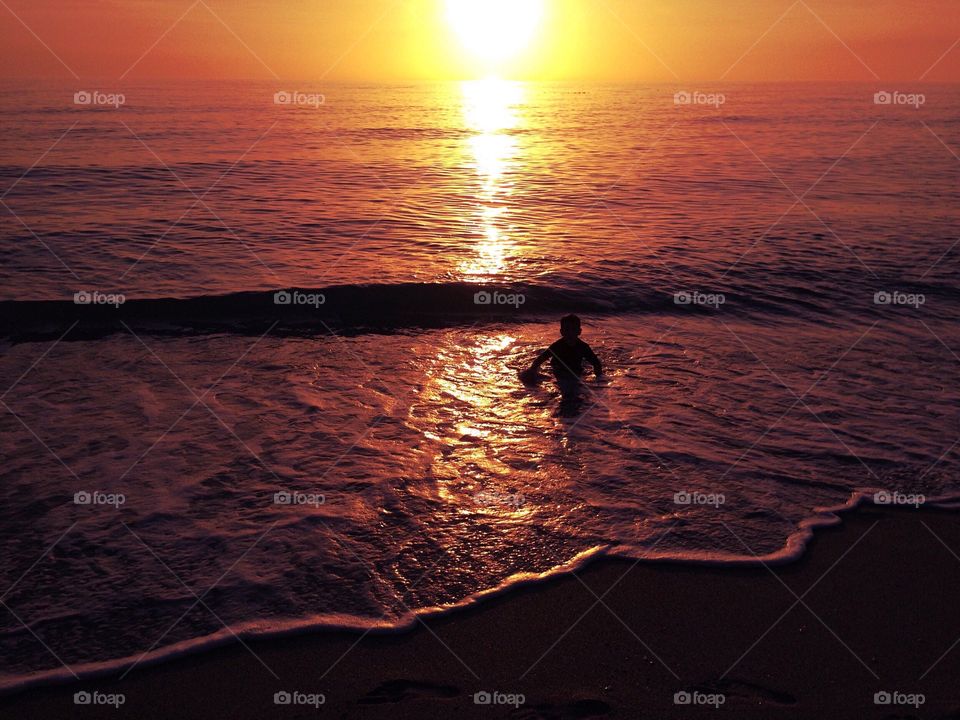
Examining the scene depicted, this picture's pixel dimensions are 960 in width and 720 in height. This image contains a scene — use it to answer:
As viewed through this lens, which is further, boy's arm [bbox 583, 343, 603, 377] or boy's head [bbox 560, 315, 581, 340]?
boy's arm [bbox 583, 343, 603, 377]

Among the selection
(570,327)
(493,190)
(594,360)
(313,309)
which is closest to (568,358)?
(594,360)

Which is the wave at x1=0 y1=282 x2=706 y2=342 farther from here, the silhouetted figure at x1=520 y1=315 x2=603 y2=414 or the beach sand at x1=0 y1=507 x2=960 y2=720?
the beach sand at x1=0 y1=507 x2=960 y2=720

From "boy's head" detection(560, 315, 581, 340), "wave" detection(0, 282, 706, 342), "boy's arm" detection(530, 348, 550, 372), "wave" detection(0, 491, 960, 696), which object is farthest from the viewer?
"wave" detection(0, 282, 706, 342)

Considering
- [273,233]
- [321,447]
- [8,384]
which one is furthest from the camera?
[273,233]

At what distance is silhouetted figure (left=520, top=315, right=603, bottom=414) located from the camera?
931cm

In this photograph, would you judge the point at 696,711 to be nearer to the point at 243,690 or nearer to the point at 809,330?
the point at 243,690

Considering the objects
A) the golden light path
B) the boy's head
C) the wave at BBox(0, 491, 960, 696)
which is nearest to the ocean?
the wave at BBox(0, 491, 960, 696)

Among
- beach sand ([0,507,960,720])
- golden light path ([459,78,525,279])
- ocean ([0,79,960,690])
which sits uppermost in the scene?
golden light path ([459,78,525,279])

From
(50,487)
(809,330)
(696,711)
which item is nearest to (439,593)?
(696,711)

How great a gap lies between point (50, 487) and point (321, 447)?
241 centimetres

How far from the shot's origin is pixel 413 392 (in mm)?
9047

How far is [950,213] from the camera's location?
21344mm

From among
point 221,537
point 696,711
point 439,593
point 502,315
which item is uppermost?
point 502,315

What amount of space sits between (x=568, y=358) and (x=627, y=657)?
5.34m
